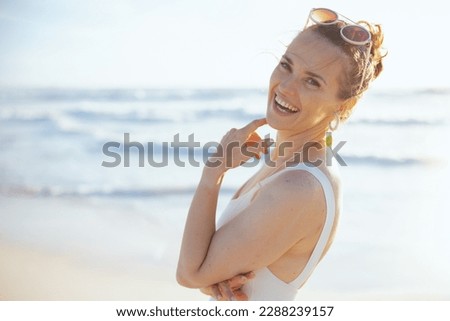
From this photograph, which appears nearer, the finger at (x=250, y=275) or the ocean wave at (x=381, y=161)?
the finger at (x=250, y=275)

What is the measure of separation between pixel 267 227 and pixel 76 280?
435 centimetres

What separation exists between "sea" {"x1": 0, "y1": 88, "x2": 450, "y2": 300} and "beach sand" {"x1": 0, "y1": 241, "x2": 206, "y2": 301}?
0.88 ft

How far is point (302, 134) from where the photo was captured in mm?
3178

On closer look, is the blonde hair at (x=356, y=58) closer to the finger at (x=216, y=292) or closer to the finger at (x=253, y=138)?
the finger at (x=253, y=138)

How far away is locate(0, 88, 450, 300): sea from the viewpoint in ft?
25.1

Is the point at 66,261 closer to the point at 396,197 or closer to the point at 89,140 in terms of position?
the point at 396,197

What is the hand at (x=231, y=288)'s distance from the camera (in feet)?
9.93

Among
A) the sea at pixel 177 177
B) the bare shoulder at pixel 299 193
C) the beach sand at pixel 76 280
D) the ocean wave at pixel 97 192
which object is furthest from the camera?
the ocean wave at pixel 97 192

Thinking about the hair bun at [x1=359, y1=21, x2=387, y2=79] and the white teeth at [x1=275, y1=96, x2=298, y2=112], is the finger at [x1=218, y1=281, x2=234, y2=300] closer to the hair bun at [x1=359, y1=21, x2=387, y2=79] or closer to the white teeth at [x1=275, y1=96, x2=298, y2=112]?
the white teeth at [x1=275, y1=96, x2=298, y2=112]

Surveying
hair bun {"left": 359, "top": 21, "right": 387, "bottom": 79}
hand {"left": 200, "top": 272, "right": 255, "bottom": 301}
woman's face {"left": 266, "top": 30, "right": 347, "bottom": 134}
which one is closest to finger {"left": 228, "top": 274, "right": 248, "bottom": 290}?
hand {"left": 200, "top": 272, "right": 255, "bottom": 301}

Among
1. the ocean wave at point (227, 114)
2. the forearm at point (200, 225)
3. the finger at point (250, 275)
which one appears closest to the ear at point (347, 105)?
the forearm at point (200, 225)

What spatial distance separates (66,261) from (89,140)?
20.7 feet
